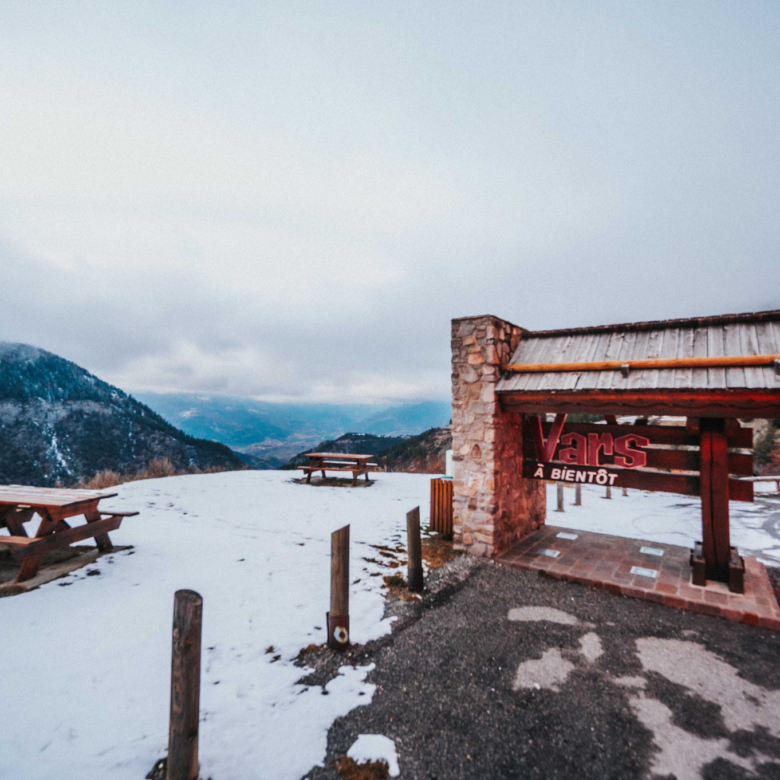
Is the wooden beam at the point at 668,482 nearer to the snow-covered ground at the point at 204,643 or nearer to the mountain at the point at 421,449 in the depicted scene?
the snow-covered ground at the point at 204,643

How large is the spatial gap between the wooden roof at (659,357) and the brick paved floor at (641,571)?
86.0 inches

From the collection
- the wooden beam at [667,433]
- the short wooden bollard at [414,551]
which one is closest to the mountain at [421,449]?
the wooden beam at [667,433]

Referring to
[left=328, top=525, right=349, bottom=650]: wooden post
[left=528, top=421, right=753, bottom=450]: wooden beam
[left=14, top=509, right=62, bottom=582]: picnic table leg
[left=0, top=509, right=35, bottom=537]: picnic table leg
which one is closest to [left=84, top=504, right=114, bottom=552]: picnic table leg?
[left=14, top=509, right=62, bottom=582]: picnic table leg

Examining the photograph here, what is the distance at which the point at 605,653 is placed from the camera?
140 inches

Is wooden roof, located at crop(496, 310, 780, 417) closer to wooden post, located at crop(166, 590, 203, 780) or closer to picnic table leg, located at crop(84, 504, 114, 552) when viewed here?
wooden post, located at crop(166, 590, 203, 780)

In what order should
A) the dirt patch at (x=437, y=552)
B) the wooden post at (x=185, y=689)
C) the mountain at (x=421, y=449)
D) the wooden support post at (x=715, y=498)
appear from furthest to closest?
1. the mountain at (x=421, y=449)
2. the dirt patch at (x=437, y=552)
3. the wooden support post at (x=715, y=498)
4. the wooden post at (x=185, y=689)

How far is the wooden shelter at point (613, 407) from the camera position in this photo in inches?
182

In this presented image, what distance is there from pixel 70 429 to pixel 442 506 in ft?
307

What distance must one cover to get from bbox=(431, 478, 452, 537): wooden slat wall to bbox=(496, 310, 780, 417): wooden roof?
7.30 feet

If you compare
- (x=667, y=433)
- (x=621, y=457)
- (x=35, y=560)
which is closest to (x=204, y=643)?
(x=35, y=560)

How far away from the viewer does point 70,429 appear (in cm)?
7475

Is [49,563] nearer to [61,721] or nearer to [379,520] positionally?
[61,721]

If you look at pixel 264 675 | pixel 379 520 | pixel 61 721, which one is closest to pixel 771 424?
pixel 379 520

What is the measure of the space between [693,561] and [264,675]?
524cm
